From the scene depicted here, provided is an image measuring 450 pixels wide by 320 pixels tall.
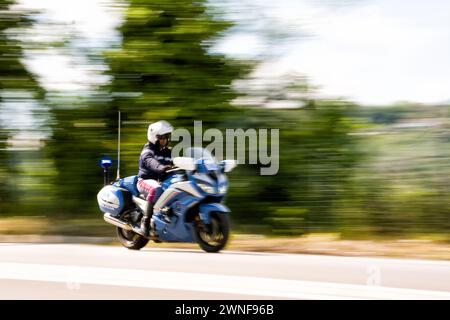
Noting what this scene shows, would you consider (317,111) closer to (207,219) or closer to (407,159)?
(407,159)

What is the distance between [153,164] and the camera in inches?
335

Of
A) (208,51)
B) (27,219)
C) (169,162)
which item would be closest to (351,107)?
(208,51)

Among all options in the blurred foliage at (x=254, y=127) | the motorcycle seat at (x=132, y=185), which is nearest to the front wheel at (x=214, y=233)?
the motorcycle seat at (x=132, y=185)

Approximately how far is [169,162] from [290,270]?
6.94ft

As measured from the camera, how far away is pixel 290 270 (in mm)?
7219

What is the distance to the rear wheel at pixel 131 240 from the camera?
29.5 ft

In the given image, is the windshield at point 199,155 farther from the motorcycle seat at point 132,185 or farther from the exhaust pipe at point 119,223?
the exhaust pipe at point 119,223

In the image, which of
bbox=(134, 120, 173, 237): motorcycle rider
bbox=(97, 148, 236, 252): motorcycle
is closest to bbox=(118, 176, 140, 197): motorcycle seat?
bbox=(97, 148, 236, 252): motorcycle

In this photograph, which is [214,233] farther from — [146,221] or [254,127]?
[254,127]

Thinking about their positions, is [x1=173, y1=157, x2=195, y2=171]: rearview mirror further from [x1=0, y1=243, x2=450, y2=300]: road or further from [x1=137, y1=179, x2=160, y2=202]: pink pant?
[x1=0, y1=243, x2=450, y2=300]: road

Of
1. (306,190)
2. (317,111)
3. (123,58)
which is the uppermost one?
(123,58)

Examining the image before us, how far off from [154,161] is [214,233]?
1.07 metres

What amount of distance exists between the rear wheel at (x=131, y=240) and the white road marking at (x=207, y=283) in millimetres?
1608

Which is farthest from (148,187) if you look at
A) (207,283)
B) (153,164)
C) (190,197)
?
(207,283)
